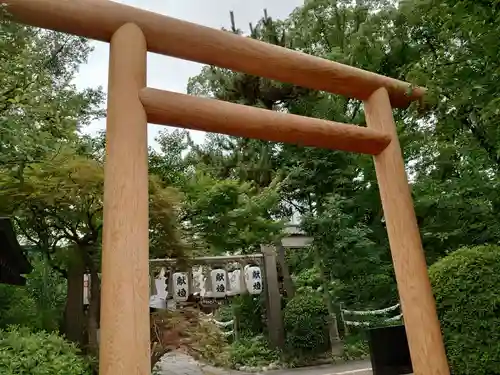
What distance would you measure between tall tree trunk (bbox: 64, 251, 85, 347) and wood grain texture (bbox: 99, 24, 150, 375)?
10.7ft

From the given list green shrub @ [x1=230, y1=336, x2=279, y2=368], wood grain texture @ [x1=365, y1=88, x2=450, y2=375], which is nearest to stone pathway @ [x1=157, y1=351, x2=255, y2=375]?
green shrub @ [x1=230, y1=336, x2=279, y2=368]

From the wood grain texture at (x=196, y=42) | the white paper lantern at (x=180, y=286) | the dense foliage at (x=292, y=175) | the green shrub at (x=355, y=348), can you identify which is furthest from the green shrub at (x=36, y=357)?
the green shrub at (x=355, y=348)

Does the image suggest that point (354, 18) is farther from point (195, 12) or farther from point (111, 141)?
point (111, 141)

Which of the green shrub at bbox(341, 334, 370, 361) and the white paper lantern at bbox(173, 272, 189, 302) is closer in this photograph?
the white paper lantern at bbox(173, 272, 189, 302)

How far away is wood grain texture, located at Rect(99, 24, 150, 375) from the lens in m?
2.03

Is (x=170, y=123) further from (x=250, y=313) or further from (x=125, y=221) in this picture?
(x=250, y=313)

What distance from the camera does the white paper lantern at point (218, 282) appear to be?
7.57m

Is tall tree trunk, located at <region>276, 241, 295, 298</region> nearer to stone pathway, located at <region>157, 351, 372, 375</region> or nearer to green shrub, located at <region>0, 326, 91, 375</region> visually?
stone pathway, located at <region>157, 351, 372, 375</region>

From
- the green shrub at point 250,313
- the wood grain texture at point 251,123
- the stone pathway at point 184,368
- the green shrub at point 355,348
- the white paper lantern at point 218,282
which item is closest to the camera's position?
the wood grain texture at point 251,123

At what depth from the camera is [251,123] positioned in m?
2.81

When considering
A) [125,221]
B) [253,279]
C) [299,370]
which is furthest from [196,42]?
[299,370]

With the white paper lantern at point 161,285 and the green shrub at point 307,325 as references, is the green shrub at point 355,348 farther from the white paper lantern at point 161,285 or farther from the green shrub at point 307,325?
the white paper lantern at point 161,285

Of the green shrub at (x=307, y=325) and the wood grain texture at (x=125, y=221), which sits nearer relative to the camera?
the wood grain texture at (x=125, y=221)

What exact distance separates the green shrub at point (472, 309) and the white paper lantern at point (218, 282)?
4.81 metres
